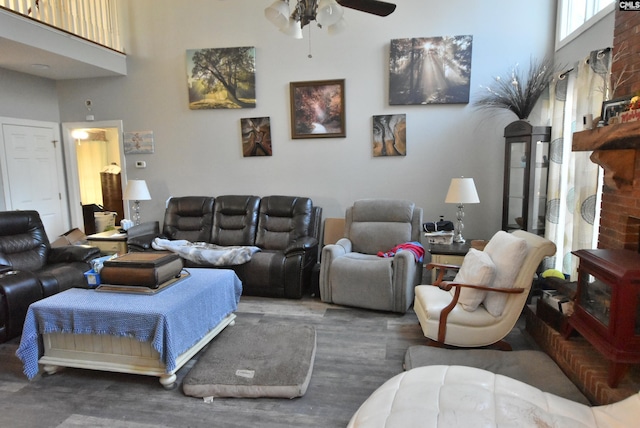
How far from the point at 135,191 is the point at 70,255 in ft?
3.90

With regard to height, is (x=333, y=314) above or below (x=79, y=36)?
below

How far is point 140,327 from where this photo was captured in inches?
90.1

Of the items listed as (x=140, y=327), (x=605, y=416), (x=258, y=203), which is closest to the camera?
(x=605, y=416)

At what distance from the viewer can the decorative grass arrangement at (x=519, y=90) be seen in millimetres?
3771

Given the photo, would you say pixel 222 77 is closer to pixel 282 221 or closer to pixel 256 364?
pixel 282 221

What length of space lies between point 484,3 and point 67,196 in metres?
6.11

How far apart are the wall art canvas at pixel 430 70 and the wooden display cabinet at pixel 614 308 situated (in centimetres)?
269

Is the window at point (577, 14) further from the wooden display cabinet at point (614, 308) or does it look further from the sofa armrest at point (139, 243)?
the sofa armrest at point (139, 243)

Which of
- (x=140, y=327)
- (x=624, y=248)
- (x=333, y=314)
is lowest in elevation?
(x=333, y=314)

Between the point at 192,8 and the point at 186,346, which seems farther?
the point at 192,8

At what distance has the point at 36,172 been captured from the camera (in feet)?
16.7

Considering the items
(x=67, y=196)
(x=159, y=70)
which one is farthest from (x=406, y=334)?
(x=67, y=196)

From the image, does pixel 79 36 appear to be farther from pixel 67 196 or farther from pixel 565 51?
pixel 565 51

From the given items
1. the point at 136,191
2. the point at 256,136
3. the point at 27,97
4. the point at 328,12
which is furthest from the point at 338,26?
the point at 27,97
